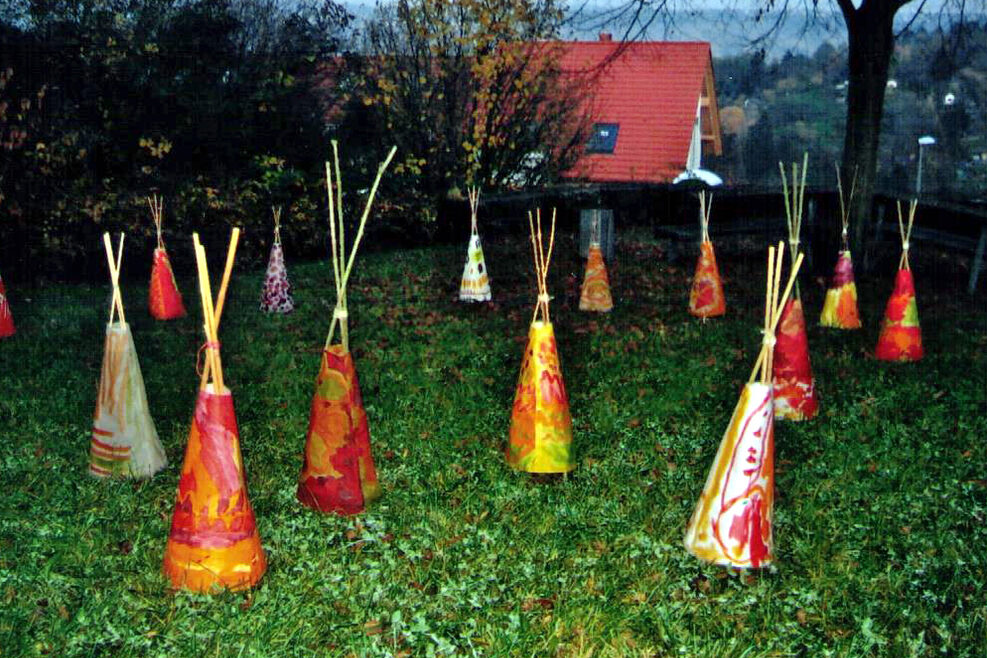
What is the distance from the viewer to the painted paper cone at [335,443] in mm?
4445

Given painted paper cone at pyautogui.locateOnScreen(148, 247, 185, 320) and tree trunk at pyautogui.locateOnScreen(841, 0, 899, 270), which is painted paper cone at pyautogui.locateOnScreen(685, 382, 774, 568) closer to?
painted paper cone at pyautogui.locateOnScreen(148, 247, 185, 320)

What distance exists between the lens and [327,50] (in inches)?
538

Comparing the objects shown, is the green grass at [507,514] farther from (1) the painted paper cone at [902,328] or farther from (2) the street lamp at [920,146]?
(2) the street lamp at [920,146]

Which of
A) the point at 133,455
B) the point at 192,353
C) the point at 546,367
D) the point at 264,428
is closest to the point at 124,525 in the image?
the point at 133,455

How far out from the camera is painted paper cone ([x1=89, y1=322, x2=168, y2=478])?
194 inches

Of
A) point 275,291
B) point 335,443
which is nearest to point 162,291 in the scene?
point 275,291

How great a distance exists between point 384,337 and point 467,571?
449 cm

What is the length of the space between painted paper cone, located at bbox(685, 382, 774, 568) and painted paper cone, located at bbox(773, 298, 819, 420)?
1926 millimetres

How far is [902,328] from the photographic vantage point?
7.46 metres

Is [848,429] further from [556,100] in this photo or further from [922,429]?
[556,100]

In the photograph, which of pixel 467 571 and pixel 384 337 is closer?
pixel 467 571

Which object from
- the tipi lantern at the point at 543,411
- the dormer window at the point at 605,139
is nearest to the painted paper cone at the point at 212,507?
the tipi lantern at the point at 543,411

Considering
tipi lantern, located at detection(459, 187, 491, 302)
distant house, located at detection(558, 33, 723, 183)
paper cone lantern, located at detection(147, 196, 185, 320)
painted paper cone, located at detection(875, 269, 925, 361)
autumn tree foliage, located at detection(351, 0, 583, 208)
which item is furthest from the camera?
distant house, located at detection(558, 33, 723, 183)

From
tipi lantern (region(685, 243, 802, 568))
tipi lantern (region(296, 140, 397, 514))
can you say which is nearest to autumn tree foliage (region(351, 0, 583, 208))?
tipi lantern (region(296, 140, 397, 514))
